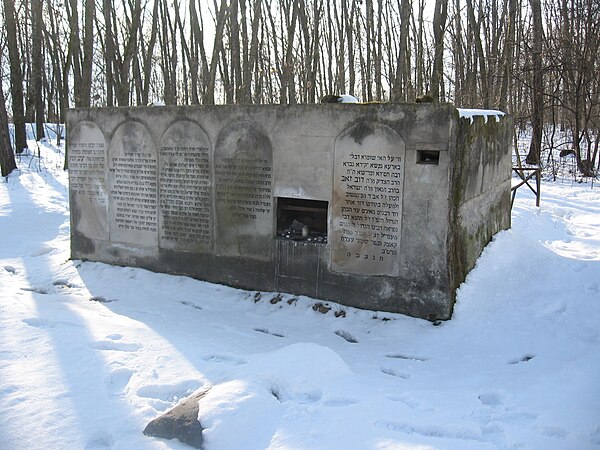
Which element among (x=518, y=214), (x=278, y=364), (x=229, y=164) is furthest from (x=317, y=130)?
(x=518, y=214)

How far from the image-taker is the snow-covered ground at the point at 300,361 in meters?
2.98

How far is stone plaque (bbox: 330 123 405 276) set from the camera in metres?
5.16

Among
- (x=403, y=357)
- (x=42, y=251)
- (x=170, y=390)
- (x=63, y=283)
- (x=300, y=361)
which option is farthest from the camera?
(x=42, y=251)

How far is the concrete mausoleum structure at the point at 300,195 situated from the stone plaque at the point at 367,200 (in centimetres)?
1

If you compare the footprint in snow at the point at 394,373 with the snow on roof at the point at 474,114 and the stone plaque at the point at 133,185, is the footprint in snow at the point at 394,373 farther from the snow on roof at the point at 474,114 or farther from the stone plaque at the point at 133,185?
the stone plaque at the point at 133,185

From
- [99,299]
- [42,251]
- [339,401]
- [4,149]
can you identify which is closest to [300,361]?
[339,401]

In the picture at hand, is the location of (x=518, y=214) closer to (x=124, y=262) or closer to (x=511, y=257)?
(x=511, y=257)

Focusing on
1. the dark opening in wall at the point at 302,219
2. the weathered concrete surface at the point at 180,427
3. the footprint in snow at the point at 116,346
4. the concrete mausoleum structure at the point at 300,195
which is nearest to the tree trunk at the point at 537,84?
the concrete mausoleum structure at the point at 300,195

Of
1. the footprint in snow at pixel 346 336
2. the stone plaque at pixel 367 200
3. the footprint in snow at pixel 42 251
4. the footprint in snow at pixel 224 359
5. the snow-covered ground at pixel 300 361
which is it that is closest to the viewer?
the snow-covered ground at pixel 300 361

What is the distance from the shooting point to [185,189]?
6316mm

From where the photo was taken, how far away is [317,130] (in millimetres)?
5461

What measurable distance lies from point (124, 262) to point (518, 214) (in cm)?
626

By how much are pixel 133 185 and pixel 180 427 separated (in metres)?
4.34

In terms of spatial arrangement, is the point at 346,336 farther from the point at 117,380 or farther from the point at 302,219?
the point at 117,380
